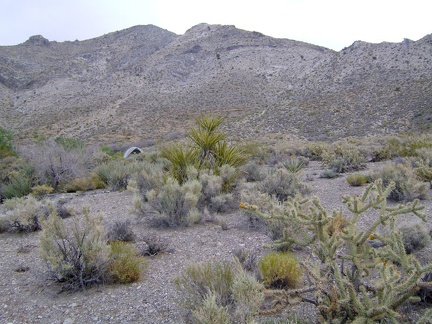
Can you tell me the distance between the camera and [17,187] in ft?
38.5

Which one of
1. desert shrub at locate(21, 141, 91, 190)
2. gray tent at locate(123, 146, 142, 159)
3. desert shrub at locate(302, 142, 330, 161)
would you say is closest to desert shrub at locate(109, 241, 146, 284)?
desert shrub at locate(21, 141, 91, 190)

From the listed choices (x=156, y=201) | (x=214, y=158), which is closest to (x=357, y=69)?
(x=214, y=158)

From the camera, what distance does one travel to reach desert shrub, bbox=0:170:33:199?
11.5 metres

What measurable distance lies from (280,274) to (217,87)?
163 ft

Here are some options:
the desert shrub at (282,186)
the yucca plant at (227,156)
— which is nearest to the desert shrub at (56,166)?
the yucca plant at (227,156)

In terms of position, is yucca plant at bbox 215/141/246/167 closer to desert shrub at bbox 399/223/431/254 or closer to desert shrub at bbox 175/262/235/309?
desert shrub at bbox 399/223/431/254

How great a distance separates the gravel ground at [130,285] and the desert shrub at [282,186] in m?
0.85

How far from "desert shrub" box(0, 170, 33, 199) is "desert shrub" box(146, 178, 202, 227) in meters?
6.12

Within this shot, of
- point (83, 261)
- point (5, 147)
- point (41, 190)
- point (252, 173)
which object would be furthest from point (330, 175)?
point (5, 147)

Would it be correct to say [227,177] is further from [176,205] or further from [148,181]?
[176,205]

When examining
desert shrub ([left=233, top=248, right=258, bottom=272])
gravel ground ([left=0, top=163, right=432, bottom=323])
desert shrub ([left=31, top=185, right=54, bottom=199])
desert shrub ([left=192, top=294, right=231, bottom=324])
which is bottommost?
desert shrub ([left=31, top=185, right=54, bottom=199])

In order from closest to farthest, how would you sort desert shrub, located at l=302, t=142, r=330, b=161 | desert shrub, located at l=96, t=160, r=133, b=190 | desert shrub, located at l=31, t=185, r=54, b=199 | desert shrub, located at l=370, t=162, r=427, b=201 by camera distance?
desert shrub, located at l=370, t=162, r=427, b=201
desert shrub, located at l=31, t=185, r=54, b=199
desert shrub, located at l=96, t=160, r=133, b=190
desert shrub, located at l=302, t=142, r=330, b=161

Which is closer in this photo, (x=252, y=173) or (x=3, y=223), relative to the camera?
(x=3, y=223)

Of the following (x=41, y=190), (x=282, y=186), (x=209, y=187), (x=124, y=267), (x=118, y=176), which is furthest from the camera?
(x=118, y=176)
